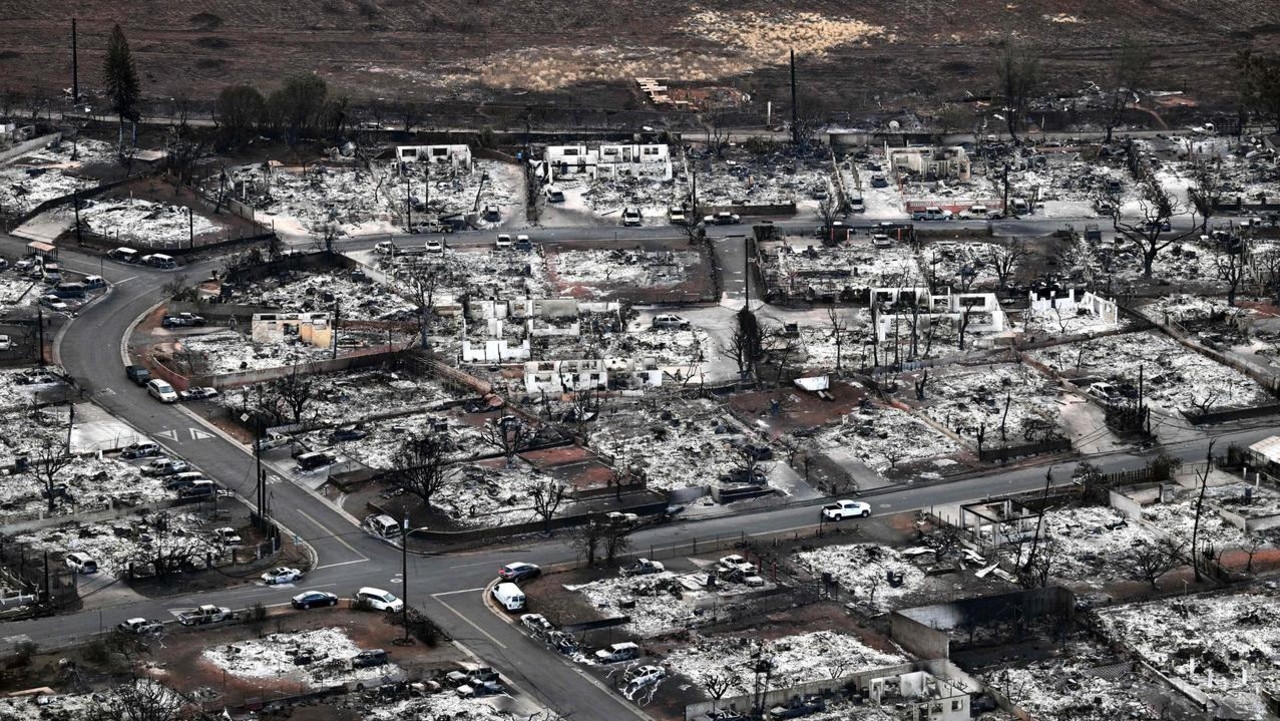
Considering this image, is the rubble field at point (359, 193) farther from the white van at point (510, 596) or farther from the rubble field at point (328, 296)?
the white van at point (510, 596)

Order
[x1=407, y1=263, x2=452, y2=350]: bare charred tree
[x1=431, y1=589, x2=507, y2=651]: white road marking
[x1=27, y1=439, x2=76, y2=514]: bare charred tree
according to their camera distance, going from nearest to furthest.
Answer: [x1=431, y1=589, x2=507, y2=651]: white road marking, [x1=27, y1=439, x2=76, y2=514]: bare charred tree, [x1=407, y1=263, x2=452, y2=350]: bare charred tree

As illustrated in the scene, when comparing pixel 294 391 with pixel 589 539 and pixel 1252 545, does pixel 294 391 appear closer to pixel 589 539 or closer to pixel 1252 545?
pixel 589 539

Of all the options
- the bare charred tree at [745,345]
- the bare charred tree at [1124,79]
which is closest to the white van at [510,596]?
the bare charred tree at [745,345]

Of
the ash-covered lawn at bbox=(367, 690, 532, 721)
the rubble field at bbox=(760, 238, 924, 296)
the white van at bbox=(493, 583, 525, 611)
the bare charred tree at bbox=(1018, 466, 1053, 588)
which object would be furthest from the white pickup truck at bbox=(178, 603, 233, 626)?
the rubble field at bbox=(760, 238, 924, 296)

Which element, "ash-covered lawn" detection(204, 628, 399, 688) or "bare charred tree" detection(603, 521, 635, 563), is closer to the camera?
"ash-covered lawn" detection(204, 628, 399, 688)

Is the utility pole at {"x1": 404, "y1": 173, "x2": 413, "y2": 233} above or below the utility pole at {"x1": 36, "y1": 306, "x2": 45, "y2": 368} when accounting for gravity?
above

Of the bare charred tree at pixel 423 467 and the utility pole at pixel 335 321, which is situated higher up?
the utility pole at pixel 335 321

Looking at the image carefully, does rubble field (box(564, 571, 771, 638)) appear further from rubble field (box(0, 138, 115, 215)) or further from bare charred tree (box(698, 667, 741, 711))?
rubble field (box(0, 138, 115, 215))
